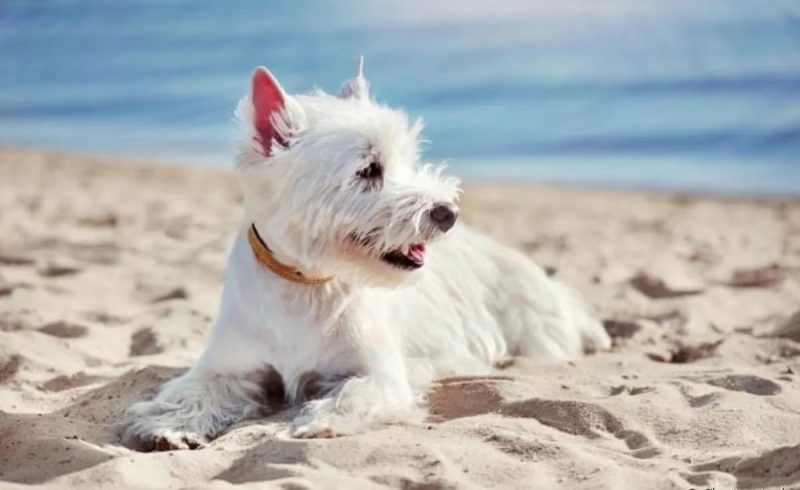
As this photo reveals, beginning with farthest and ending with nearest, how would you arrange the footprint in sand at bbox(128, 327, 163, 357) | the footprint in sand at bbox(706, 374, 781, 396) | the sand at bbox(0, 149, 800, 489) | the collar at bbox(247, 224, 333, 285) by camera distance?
the footprint in sand at bbox(128, 327, 163, 357), the footprint in sand at bbox(706, 374, 781, 396), the collar at bbox(247, 224, 333, 285), the sand at bbox(0, 149, 800, 489)

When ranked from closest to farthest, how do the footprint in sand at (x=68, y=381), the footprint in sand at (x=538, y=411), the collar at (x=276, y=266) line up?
the footprint in sand at (x=538, y=411) → the collar at (x=276, y=266) → the footprint in sand at (x=68, y=381)

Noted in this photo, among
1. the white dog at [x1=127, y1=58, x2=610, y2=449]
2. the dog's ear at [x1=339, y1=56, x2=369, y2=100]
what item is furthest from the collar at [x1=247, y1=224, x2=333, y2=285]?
the dog's ear at [x1=339, y1=56, x2=369, y2=100]

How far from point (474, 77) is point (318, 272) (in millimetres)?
13920

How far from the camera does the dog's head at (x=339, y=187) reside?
439cm

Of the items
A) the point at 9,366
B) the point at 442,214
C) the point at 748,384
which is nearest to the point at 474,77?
the point at 9,366

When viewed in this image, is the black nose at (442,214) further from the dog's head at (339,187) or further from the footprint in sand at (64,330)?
the footprint in sand at (64,330)

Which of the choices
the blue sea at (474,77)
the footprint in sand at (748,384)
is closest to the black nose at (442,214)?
the footprint in sand at (748,384)

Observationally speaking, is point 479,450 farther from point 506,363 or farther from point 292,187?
point 506,363

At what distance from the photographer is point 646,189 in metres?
11.6

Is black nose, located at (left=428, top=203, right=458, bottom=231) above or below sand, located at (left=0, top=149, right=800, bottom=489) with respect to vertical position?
above

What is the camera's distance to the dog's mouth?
4.48 meters

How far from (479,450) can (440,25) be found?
63.2 ft

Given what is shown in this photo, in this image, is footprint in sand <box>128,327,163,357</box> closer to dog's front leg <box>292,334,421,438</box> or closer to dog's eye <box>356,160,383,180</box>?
dog's front leg <box>292,334,421,438</box>

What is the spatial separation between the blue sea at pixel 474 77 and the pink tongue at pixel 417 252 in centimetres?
734
